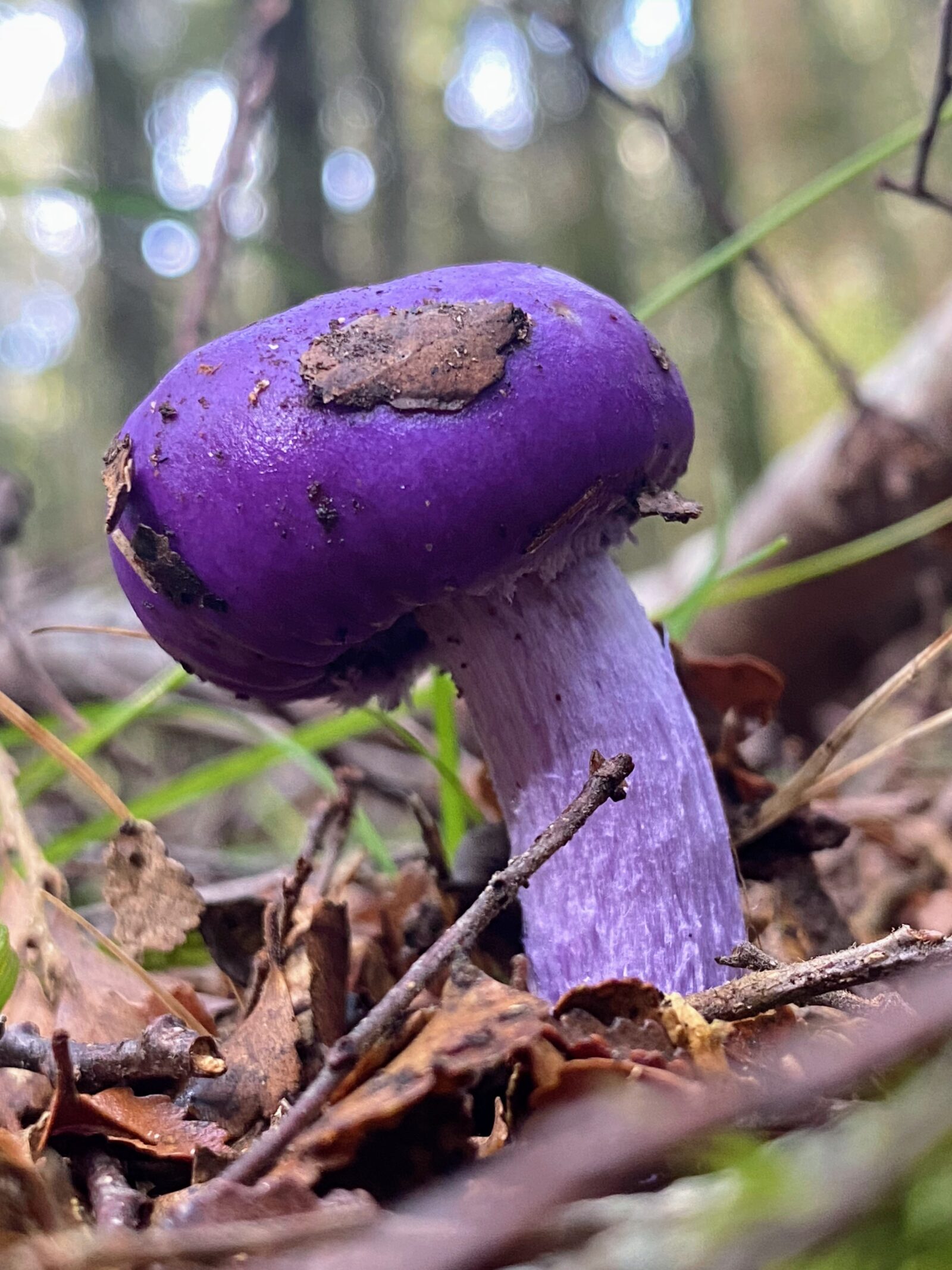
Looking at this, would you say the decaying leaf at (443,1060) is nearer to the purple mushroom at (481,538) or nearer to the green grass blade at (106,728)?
the purple mushroom at (481,538)

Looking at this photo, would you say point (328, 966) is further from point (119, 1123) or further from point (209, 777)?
point (209, 777)

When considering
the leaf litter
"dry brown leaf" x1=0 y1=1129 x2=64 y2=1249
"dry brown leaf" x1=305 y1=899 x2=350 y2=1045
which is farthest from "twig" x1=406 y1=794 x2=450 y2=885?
"dry brown leaf" x1=0 y1=1129 x2=64 y2=1249

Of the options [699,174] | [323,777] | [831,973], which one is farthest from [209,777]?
[699,174]

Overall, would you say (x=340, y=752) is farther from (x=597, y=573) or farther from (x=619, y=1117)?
(x=619, y=1117)

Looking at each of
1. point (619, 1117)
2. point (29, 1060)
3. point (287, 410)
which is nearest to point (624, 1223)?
point (619, 1117)

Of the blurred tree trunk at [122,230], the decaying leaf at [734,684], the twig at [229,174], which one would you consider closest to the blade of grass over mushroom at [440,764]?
the decaying leaf at [734,684]

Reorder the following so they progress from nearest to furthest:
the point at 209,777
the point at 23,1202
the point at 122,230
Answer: the point at 23,1202 → the point at 209,777 → the point at 122,230
